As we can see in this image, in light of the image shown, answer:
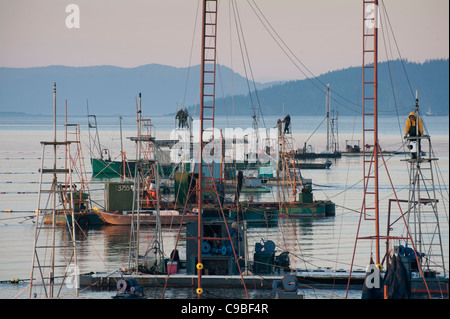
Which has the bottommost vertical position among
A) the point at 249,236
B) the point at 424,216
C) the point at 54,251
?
the point at 249,236

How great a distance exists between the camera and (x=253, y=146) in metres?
79.8

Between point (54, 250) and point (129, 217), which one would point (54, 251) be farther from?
point (129, 217)

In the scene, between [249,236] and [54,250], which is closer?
[54,250]

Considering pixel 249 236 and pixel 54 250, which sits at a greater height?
pixel 54 250

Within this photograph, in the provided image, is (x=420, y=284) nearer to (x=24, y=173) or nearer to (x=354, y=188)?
(x=354, y=188)

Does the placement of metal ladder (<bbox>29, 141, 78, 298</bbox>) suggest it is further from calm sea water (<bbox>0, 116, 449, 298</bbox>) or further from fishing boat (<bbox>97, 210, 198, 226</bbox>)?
fishing boat (<bbox>97, 210, 198, 226</bbox>)

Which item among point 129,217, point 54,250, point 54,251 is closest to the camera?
point 54,250

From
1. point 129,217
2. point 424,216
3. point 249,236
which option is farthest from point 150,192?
point 424,216

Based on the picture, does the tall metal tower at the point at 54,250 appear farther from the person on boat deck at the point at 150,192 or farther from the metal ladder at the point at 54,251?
the person on boat deck at the point at 150,192

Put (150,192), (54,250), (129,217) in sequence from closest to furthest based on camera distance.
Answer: (54,250) < (129,217) < (150,192)

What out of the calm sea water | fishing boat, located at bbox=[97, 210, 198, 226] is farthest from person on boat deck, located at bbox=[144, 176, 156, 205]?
the calm sea water

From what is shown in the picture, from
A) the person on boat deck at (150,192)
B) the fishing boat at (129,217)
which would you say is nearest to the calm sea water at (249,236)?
the fishing boat at (129,217)

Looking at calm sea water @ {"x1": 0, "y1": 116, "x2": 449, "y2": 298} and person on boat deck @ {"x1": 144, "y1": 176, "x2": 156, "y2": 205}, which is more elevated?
person on boat deck @ {"x1": 144, "y1": 176, "x2": 156, "y2": 205}
